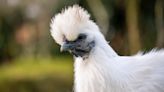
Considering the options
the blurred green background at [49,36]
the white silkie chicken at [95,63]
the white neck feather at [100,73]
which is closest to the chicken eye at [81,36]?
the white silkie chicken at [95,63]

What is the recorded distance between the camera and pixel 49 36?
10.3 meters

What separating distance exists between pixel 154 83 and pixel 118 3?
6145mm

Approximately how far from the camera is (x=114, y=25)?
386 inches

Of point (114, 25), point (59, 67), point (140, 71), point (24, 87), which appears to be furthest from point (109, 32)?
point (140, 71)

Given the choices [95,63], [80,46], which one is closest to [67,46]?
[80,46]

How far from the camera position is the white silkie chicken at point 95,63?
3.38 meters

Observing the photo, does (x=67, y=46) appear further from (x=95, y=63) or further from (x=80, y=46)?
(x=95, y=63)

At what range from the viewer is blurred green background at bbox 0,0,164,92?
28.5ft

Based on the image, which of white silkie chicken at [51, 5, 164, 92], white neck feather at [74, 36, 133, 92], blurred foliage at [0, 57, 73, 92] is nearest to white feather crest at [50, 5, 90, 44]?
white silkie chicken at [51, 5, 164, 92]

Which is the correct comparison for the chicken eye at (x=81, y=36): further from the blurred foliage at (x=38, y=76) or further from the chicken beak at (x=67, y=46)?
the blurred foliage at (x=38, y=76)

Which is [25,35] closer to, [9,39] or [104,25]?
[9,39]

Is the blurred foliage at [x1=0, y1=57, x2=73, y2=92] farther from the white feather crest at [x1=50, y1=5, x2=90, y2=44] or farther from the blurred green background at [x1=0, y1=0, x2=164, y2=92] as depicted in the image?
the white feather crest at [x1=50, y1=5, x2=90, y2=44]

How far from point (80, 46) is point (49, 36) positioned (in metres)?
6.87

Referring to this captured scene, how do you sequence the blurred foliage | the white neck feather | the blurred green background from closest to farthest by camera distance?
the white neck feather, the blurred foliage, the blurred green background
